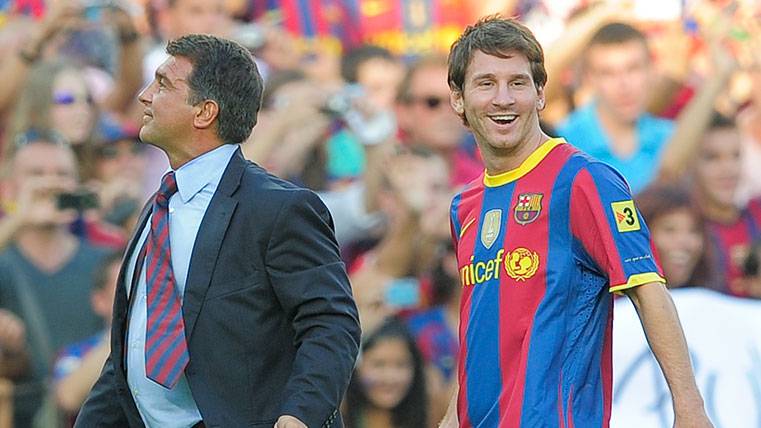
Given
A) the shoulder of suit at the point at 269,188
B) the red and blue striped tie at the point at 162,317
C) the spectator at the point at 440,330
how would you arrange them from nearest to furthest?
the red and blue striped tie at the point at 162,317 → the shoulder of suit at the point at 269,188 → the spectator at the point at 440,330

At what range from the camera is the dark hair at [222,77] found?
439 cm

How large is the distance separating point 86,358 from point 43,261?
0.55m

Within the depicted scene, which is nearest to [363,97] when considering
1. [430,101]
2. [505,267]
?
[430,101]

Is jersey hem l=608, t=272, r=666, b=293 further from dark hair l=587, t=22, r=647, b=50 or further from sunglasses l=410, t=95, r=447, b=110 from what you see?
dark hair l=587, t=22, r=647, b=50

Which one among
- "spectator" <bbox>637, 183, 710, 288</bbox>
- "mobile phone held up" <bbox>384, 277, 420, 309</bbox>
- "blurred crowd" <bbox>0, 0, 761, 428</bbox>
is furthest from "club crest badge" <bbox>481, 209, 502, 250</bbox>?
"mobile phone held up" <bbox>384, 277, 420, 309</bbox>

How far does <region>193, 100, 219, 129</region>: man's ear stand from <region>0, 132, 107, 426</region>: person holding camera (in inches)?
148

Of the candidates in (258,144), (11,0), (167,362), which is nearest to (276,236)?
(167,362)

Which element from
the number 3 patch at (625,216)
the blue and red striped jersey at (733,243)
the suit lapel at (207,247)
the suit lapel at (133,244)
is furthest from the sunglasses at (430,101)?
the number 3 patch at (625,216)

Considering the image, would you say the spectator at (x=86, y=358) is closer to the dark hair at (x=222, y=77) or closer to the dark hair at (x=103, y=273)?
the dark hair at (x=103, y=273)

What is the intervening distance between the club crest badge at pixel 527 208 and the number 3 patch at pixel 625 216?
0.78 ft

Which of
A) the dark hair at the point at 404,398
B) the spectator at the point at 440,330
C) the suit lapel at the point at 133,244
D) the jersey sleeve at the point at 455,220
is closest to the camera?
the suit lapel at the point at 133,244

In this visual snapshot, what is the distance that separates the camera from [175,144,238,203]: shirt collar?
4.37 m

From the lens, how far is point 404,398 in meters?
8.21

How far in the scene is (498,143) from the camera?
4.29 m
